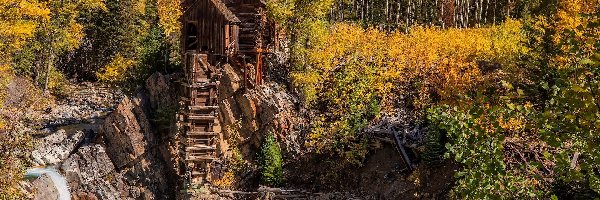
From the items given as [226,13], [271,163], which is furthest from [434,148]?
[226,13]

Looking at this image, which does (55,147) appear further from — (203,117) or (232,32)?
(232,32)

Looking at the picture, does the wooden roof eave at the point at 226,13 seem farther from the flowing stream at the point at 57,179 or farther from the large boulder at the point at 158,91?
the flowing stream at the point at 57,179

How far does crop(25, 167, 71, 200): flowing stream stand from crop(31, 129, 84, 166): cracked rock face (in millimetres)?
1038

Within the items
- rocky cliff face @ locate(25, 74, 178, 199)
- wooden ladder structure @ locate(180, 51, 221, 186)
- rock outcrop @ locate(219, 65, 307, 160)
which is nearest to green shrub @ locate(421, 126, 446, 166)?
rock outcrop @ locate(219, 65, 307, 160)

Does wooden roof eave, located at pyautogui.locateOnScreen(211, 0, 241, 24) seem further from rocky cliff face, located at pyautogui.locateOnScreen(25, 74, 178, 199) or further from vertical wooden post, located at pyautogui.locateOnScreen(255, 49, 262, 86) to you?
rocky cliff face, located at pyautogui.locateOnScreen(25, 74, 178, 199)

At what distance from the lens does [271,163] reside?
2516cm

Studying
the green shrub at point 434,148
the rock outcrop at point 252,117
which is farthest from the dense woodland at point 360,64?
the rock outcrop at point 252,117

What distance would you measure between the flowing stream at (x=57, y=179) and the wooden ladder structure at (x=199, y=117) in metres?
6.67

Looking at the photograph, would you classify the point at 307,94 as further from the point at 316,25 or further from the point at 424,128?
the point at 424,128

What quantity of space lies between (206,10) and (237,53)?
9.64ft

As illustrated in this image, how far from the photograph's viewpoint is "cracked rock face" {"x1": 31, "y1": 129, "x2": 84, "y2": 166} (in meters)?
28.9

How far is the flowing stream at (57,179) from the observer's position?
25.9 m

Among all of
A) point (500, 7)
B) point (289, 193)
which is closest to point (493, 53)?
point (289, 193)

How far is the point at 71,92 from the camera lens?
4106 cm
